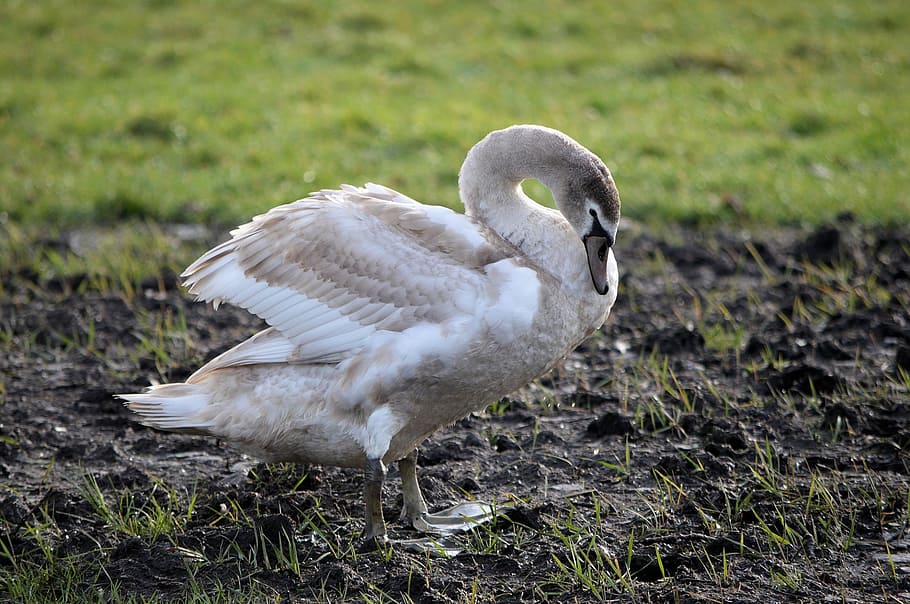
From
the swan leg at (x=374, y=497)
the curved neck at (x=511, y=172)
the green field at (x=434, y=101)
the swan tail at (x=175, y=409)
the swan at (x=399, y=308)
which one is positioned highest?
the curved neck at (x=511, y=172)

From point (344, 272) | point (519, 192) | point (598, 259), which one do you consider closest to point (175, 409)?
point (344, 272)

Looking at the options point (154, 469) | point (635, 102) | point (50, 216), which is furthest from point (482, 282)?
point (635, 102)

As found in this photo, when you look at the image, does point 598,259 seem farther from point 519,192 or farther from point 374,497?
point 374,497

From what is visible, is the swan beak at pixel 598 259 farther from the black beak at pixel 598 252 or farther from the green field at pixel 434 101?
the green field at pixel 434 101

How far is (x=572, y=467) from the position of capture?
4398 mm

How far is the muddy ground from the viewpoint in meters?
3.59

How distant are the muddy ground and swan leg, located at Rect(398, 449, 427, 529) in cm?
10

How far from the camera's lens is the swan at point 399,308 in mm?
3783

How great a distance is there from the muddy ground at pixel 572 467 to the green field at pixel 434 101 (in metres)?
1.48

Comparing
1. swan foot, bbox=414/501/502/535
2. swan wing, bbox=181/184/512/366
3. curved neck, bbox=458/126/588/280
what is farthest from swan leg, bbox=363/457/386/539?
curved neck, bbox=458/126/588/280

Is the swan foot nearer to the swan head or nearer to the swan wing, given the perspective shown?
the swan wing

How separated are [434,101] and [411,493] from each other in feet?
19.9

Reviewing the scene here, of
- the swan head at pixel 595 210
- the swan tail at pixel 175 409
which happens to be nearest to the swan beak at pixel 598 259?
the swan head at pixel 595 210

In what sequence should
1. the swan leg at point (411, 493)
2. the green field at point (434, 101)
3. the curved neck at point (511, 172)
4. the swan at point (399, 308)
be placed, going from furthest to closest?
1. the green field at point (434, 101)
2. the swan leg at point (411, 493)
3. the curved neck at point (511, 172)
4. the swan at point (399, 308)
